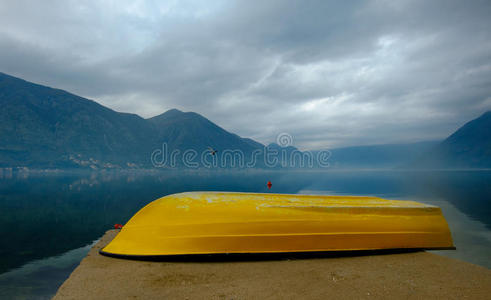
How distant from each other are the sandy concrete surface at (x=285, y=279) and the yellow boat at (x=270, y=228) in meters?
0.29

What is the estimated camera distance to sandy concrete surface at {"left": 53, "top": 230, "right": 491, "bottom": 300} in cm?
378

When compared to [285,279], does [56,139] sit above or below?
above

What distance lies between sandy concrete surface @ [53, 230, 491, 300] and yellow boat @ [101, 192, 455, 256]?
0.96 ft

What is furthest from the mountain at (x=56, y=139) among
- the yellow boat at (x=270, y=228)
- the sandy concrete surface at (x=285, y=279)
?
the sandy concrete surface at (x=285, y=279)

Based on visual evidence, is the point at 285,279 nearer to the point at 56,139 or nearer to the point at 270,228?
the point at 270,228

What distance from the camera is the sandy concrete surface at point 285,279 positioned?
3.78 metres

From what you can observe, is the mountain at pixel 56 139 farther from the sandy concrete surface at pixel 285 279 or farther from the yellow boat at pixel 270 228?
the sandy concrete surface at pixel 285 279

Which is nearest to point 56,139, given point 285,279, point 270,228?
point 270,228

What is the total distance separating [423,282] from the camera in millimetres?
4156

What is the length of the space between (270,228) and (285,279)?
1.25 metres

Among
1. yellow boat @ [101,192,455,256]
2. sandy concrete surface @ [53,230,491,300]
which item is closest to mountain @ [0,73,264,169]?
yellow boat @ [101,192,455,256]

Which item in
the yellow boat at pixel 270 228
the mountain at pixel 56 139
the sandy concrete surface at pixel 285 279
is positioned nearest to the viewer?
the sandy concrete surface at pixel 285 279

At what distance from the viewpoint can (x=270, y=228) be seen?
17.7ft

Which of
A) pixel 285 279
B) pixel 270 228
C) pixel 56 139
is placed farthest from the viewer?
pixel 56 139
